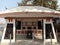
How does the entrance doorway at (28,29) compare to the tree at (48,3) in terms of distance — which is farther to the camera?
the tree at (48,3)

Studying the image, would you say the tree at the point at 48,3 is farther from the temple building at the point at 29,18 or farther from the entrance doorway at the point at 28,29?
the temple building at the point at 29,18

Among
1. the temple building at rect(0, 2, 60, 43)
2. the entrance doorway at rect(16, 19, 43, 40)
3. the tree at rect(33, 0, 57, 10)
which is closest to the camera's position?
the temple building at rect(0, 2, 60, 43)

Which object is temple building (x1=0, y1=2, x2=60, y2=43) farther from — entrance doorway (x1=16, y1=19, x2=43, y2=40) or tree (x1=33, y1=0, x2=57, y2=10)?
tree (x1=33, y1=0, x2=57, y2=10)

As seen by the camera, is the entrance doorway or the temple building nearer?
the temple building

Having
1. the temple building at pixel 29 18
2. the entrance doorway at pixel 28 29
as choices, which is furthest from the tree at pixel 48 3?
the temple building at pixel 29 18

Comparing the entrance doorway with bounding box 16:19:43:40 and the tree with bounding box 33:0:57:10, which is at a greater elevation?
the tree with bounding box 33:0:57:10

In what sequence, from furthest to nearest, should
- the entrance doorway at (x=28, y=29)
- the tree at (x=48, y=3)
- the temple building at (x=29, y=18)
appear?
the tree at (x=48, y=3) → the entrance doorway at (x=28, y=29) → the temple building at (x=29, y=18)

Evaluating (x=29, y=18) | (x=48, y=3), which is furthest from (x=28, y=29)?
(x=48, y=3)

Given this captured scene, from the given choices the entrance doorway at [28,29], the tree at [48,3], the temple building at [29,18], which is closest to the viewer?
the temple building at [29,18]

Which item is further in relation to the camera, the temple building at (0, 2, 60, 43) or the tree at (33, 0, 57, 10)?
the tree at (33, 0, 57, 10)

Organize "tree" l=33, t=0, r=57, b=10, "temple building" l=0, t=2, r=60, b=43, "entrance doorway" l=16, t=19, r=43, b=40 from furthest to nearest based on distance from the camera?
1. "tree" l=33, t=0, r=57, b=10
2. "entrance doorway" l=16, t=19, r=43, b=40
3. "temple building" l=0, t=2, r=60, b=43

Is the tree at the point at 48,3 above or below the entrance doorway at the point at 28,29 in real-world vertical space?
above

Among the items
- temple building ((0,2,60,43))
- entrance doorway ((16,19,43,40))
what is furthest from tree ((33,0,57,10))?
temple building ((0,2,60,43))

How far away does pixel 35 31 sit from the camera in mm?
22438
